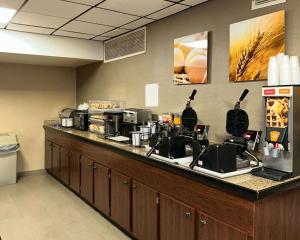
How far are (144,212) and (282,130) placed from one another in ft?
4.80

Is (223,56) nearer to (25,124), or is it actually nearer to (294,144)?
(294,144)

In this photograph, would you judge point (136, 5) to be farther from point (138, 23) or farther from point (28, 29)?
point (28, 29)

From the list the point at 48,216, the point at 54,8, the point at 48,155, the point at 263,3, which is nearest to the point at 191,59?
the point at 263,3

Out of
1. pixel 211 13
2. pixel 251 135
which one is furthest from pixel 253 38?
pixel 251 135

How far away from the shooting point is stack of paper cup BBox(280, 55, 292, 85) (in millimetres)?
1948

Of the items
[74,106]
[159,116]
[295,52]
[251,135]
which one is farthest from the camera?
[74,106]

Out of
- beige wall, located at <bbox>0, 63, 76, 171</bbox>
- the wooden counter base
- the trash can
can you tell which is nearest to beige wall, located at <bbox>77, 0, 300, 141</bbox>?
the wooden counter base

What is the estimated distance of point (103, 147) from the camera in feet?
10.9

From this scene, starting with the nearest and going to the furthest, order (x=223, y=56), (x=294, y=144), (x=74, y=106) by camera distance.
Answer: (x=294, y=144) < (x=223, y=56) < (x=74, y=106)

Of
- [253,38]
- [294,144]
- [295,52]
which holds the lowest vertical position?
[294,144]

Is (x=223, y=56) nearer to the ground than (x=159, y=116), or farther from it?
farther from it

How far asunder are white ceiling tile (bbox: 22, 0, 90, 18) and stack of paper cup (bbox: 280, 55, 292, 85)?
2.15 m

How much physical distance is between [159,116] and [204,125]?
880mm

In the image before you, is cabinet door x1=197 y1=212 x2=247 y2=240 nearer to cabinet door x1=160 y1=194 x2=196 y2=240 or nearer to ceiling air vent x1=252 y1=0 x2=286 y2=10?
cabinet door x1=160 y1=194 x2=196 y2=240
